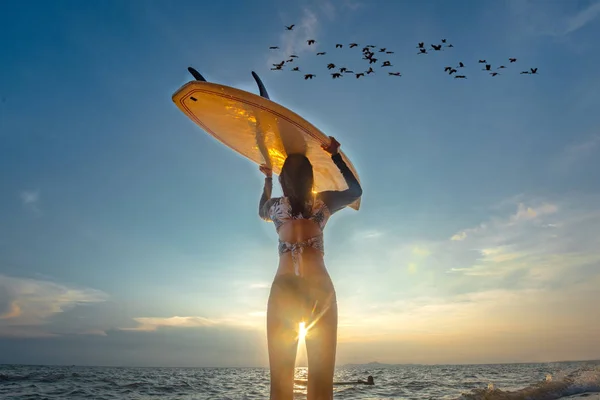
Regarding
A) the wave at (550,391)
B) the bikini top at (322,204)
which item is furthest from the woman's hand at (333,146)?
the wave at (550,391)

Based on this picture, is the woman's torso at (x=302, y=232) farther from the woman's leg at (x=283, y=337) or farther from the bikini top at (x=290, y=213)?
the woman's leg at (x=283, y=337)

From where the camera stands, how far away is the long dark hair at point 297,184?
138 inches

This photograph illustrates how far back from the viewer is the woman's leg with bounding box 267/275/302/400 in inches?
124

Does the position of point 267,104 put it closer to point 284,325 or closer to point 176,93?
point 176,93

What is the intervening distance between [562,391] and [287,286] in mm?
14974

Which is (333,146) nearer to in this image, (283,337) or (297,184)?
(297,184)

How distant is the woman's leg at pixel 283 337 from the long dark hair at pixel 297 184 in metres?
0.63

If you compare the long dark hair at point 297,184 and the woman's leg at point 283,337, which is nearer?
the woman's leg at point 283,337

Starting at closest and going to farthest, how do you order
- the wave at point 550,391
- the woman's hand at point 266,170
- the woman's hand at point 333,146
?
the woman's hand at point 333,146, the woman's hand at point 266,170, the wave at point 550,391

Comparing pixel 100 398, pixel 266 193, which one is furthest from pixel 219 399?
pixel 266 193

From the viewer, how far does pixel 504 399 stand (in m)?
12.4

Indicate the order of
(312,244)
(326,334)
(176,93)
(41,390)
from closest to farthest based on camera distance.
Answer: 1. (326,334)
2. (312,244)
3. (176,93)
4. (41,390)

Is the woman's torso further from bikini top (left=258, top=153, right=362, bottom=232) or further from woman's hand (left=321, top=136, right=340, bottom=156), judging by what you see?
woman's hand (left=321, top=136, right=340, bottom=156)

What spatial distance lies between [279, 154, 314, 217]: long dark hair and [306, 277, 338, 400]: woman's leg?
0.66m
